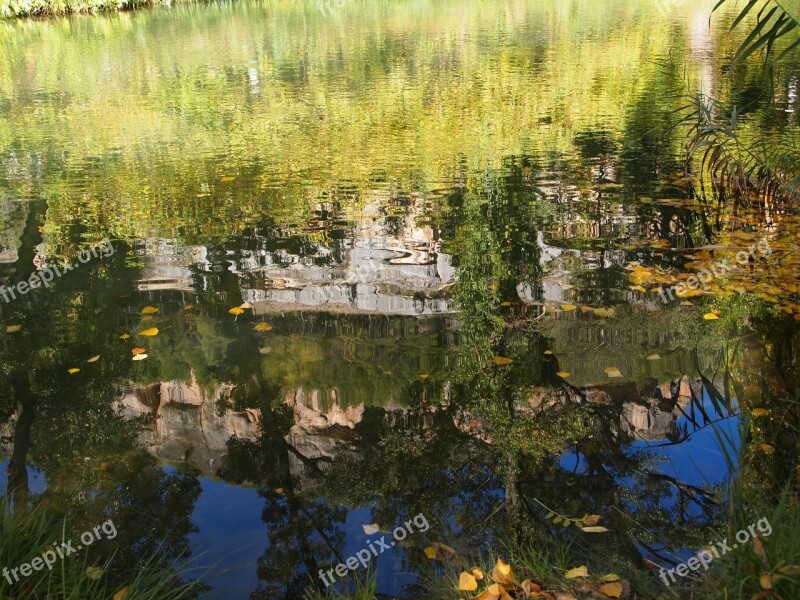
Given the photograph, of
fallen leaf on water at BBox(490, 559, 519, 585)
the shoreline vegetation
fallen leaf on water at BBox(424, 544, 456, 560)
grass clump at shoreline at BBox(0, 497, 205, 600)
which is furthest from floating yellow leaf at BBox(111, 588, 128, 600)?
the shoreline vegetation

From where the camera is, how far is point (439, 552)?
313 centimetres

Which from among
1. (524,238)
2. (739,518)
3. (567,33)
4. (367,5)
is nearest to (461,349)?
(524,238)

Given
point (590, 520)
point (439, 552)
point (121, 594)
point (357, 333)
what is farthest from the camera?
point (357, 333)

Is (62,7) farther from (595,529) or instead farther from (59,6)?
Result: (595,529)

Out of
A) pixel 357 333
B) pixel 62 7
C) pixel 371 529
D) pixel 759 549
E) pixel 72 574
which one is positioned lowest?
pixel 371 529

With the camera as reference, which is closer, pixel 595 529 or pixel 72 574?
pixel 72 574

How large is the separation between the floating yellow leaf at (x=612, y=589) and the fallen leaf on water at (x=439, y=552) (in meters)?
0.64

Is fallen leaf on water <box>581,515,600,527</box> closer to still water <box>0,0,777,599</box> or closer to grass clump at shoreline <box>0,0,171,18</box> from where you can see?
still water <box>0,0,777,599</box>

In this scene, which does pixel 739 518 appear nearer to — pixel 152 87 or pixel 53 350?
pixel 53 350

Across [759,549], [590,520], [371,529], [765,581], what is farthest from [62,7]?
[765,581]

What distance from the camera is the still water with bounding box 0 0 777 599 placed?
343 cm

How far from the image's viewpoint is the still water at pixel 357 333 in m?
3.43

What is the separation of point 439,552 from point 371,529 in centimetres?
33

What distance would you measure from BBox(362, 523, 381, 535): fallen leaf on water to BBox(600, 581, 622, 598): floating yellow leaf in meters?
0.99
